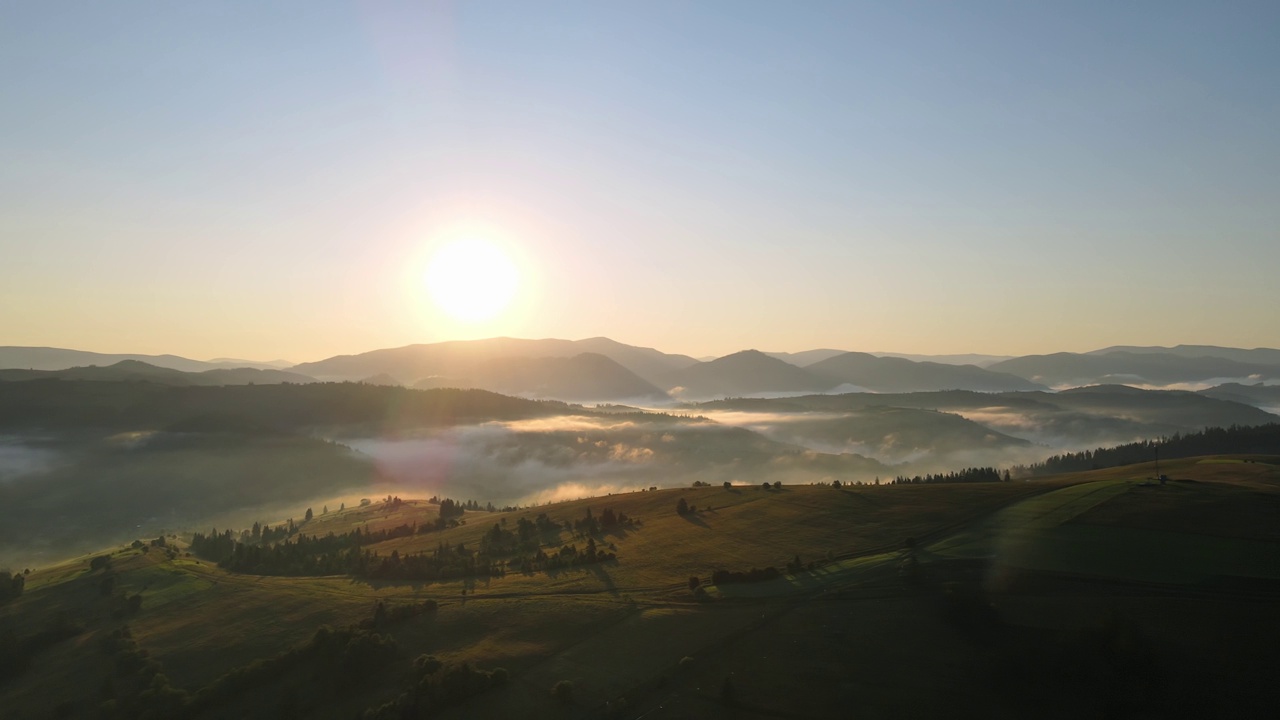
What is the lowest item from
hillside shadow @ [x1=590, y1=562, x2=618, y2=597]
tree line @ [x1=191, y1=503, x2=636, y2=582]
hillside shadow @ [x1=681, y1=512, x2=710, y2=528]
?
tree line @ [x1=191, y1=503, x2=636, y2=582]

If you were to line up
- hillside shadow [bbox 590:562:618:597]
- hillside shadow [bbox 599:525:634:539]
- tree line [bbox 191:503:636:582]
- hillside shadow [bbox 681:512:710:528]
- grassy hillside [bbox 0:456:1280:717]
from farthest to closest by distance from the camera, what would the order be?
hillside shadow [bbox 599:525:634:539]
hillside shadow [bbox 681:512:710:528]
tree line [bbox 191:503:636:582]
hillside shadow [bbox 590:562:618:597]
grassy hillside [bbox 0:456:1280:717]

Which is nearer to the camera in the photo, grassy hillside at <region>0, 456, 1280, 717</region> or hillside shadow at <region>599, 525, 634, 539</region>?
grassy hillside at <region>0, 456, 1280, 717</region>

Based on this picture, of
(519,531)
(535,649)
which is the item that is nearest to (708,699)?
(535,649)

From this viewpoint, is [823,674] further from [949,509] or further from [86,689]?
[86,689]

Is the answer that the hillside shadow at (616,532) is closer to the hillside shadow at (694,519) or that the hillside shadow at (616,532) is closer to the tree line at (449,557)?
the tree line at (449,557)

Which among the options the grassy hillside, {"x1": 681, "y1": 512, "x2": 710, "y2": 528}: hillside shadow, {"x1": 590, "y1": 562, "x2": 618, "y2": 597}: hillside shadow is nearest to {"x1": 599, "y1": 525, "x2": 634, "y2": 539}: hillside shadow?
the grassy hillside

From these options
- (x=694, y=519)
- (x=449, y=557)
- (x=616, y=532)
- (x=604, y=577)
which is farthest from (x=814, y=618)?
(x=449, y=557)

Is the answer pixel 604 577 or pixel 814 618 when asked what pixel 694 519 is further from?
pixel 814 618

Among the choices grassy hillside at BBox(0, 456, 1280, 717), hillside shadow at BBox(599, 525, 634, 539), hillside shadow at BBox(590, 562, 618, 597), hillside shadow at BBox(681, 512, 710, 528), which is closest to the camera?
grassy hillside at BBox(0, 456, 1280, 717)

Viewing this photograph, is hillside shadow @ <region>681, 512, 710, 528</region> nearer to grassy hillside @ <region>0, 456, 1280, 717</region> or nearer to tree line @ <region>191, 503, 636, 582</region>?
grassy hillside @ <region>0, 456, 1280, 717</region>
